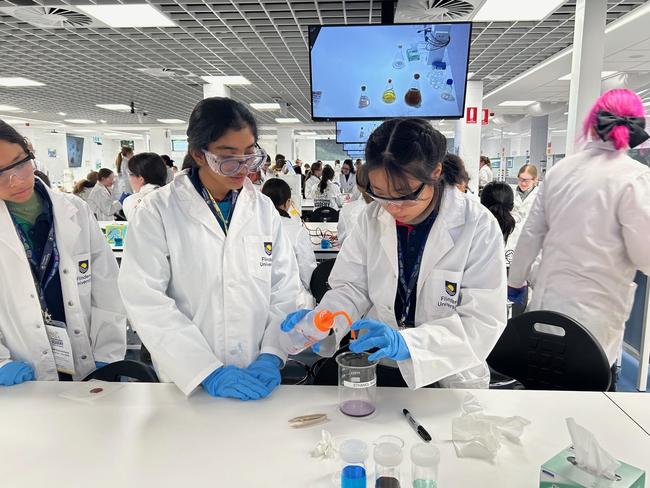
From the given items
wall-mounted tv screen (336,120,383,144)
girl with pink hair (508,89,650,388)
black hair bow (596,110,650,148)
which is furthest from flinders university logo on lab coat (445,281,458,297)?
wall-mounted tv screen (336,120,383,144)

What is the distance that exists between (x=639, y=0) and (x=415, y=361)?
5.57 metres

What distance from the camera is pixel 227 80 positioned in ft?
30.6

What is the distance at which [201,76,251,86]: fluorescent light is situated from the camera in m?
9.11

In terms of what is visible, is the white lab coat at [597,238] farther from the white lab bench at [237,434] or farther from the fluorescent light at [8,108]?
the fluorescent light at [8,108]

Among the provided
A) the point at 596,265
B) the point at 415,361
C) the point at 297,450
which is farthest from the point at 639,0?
the point at 297,450

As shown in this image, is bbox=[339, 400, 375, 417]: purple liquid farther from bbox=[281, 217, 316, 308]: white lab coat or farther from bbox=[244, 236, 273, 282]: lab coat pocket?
bbox=[281, 217, 316, 308]: white lab coat

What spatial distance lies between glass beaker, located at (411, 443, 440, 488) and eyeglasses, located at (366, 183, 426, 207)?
0.73 metres

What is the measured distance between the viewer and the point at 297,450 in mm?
1179

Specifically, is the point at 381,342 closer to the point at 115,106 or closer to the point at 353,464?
the point at 353,464

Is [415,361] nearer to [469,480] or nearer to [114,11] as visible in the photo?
[469,480]

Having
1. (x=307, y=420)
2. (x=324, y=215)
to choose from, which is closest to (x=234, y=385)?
(x=307, y=420)

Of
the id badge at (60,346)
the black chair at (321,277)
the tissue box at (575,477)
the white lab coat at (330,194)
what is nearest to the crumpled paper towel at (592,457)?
the tissue box at (575,477)

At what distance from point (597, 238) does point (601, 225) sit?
62 mm

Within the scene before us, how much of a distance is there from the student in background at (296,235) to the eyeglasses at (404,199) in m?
1.70
